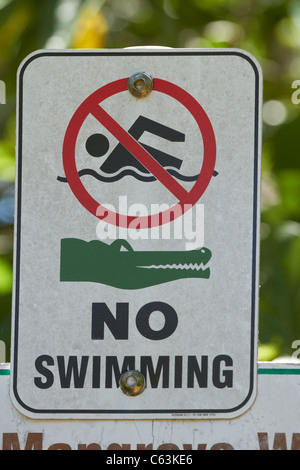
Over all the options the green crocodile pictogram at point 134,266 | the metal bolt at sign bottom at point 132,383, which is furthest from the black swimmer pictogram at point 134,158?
the metal bolt at sign bottom at point 132,383

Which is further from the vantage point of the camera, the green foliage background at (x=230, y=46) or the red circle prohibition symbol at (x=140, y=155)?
the green foliage background at (x=230, y=46)

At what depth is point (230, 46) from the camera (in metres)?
3.48

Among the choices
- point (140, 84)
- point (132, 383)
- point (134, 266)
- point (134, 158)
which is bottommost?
point (132, 383)

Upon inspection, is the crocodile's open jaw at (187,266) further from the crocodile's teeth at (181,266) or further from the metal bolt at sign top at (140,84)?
the metal bolt at sign top at (140,84)

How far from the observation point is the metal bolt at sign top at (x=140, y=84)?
1.48m

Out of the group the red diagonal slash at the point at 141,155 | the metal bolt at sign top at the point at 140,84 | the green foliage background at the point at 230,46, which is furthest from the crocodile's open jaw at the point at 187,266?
the green foliage background at the point at 230,46

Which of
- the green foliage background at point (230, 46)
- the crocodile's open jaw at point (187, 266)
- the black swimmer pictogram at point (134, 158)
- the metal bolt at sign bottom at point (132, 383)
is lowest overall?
the metal bolt at sign bottom at point (132, 383)

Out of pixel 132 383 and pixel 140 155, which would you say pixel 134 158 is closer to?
pixel 140 155

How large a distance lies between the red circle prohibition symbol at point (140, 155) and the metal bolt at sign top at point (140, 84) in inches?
0.5

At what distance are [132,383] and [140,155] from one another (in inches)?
15.0

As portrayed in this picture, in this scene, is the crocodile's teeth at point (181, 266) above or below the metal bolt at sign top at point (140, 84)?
below

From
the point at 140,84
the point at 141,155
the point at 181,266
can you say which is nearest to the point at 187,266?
the point at 181,266

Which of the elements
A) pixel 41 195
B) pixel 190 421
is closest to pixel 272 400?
pixel 190 421
